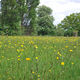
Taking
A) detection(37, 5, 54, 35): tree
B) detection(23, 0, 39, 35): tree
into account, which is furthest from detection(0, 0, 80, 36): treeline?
detection(37, 5, 54, 35): tree

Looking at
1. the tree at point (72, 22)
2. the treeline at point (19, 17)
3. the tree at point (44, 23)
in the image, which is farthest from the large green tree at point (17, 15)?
the tree at point (72, 22)

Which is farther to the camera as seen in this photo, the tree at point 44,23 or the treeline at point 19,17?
the tree at point 44,23

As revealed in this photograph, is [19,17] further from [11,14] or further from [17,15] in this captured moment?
[11,14]

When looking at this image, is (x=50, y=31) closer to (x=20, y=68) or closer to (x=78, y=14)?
(x=78, y=14)

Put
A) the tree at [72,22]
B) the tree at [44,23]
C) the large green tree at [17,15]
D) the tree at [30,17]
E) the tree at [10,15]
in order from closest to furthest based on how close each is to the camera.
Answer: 1. the tree at [10,15]
2. the large green tree at [17,15]
3. the tree at [30,17]
4. the tree at [44,23]
5. the tree at [72,22]

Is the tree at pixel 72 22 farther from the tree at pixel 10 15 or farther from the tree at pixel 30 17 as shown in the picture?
the tree at pixel 10 15

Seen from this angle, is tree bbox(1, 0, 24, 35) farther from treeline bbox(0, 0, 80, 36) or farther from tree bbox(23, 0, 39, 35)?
tree bbox(23, 0, 39, 35)

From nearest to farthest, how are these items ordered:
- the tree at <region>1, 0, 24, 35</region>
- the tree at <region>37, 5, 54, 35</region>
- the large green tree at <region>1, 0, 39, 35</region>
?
the tree at <region>1, 0, 24, 35</region>, the large green tree at <region>1, 0, 39, 35</region>, the tree at <region>37, 5, 54, 35</region>

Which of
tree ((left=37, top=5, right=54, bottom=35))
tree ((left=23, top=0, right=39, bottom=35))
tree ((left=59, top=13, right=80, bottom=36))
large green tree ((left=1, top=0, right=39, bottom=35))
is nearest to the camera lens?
large green tree ((left=1, top=0, right=39, bottom=35))

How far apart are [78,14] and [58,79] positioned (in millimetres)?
48702

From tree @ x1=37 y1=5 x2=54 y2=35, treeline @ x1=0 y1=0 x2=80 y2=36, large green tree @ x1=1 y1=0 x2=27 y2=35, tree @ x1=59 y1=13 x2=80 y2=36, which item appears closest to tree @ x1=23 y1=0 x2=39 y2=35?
treeline @ x1=0 y1=0 x2=80 y2=36

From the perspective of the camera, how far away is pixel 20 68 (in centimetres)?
258

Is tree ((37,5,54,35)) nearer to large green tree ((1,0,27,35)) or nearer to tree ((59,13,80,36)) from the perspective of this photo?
tree ((59,13,80,36))

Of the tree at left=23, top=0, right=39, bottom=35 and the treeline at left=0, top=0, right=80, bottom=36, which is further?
the tree at left=23, top=0, right=39, bottom=35
